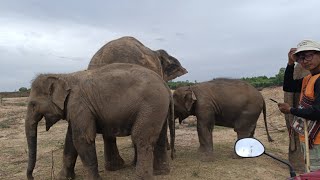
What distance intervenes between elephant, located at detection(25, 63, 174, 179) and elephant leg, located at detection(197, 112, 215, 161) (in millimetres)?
2266

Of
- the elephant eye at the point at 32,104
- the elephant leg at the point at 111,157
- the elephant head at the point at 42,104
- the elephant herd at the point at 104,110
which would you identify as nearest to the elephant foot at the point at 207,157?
the elephant herd at the point at 104,110

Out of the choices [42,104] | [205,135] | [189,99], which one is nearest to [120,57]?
[189,99]

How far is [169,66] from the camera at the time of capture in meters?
11.1

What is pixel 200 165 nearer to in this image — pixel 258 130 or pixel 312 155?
pixel 312 155

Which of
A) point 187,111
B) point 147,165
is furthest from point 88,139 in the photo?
point 187,111

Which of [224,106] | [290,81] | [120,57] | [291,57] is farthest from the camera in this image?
[224,106]

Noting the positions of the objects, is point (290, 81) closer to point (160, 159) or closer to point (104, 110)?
point (104, 110)

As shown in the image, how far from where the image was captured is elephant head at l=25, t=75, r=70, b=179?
6957 mm

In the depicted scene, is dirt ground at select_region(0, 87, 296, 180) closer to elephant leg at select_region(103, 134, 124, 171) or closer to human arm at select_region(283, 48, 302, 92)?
elephant leg at select_region(103, 134, 124, 171)

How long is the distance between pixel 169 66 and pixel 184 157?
272 cm

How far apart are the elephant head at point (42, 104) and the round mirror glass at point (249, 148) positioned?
4.18m

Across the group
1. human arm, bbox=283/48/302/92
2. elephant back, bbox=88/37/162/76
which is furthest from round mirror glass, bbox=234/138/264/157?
elephant back, bbox=88/37/162/76

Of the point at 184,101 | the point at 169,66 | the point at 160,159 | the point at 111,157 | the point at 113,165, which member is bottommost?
the point at 113,165

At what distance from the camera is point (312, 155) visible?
167 inches
